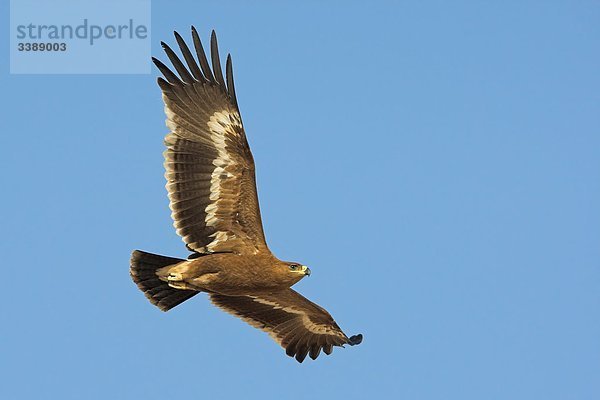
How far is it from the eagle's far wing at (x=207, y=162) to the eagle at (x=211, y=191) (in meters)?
0.01

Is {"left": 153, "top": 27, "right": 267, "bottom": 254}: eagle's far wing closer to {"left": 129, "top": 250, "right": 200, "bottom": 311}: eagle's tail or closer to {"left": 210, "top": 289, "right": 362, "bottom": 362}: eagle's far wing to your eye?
{"left": 129, "top": 250, "right": 200, "bottom": 311}: eagle's tail

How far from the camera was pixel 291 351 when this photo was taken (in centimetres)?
1645

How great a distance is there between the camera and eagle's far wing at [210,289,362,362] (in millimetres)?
16359

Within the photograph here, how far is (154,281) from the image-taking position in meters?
15.0

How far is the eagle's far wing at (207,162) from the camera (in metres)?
14.4

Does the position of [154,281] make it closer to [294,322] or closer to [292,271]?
[292,271]

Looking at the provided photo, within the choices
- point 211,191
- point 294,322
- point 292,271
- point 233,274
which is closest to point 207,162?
point 211,191

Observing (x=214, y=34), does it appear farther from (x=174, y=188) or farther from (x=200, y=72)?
(x=174, y=188)

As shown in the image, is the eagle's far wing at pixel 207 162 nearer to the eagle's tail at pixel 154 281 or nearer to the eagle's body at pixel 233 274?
the eagle's body at pixel 233 274

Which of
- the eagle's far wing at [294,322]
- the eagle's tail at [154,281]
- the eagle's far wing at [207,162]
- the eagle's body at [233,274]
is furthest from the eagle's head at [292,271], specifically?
the eagle's far wing at [294,322]

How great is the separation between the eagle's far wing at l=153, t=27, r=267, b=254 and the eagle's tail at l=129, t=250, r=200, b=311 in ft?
1.82

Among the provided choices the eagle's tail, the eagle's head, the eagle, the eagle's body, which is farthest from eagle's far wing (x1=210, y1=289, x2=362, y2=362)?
the eagle's head

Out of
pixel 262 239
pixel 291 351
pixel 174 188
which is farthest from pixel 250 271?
pixel 291 351

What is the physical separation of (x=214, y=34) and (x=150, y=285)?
3595 mm
